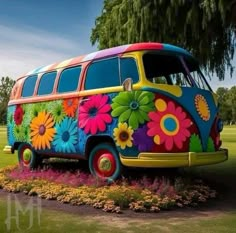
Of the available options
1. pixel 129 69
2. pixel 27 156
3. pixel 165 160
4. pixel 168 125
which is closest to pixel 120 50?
pixel 129 69

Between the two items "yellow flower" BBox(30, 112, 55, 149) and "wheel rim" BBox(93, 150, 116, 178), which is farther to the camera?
"yellow flower" BBox(30, 112, 55, 149)

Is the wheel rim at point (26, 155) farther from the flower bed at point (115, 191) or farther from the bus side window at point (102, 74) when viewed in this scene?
the bus side window at point (102, 74)

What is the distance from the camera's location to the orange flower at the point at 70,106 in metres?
10.2

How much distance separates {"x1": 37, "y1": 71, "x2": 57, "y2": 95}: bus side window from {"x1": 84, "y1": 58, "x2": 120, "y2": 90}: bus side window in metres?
1.58

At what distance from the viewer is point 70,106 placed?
405 inches

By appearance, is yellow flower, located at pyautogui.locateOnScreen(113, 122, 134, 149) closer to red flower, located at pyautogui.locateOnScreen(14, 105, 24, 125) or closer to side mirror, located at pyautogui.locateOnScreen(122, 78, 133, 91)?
side mirror, located at pyautogui.locateOnScreen(122, 78, 133, 91)

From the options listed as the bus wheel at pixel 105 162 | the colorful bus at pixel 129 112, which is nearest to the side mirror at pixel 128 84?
the colorful bus at pixel 129 112

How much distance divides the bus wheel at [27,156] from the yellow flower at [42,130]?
496 mm

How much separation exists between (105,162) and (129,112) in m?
1.31

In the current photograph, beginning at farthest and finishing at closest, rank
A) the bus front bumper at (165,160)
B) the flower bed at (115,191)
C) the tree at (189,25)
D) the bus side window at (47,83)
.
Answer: the tree at (189,25) → the bus side window at (47,83) → the bus front bumper at (165,160) → the flower bed at (115,191)

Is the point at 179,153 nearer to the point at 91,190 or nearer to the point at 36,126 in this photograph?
the point at 91,190

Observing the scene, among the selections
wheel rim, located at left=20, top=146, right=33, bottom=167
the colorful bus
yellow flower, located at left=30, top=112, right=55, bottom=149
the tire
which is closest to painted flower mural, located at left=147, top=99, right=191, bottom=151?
the colorful bus

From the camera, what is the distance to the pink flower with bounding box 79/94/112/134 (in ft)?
30.5

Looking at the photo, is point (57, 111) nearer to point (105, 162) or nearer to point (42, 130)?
point (42, 130)
